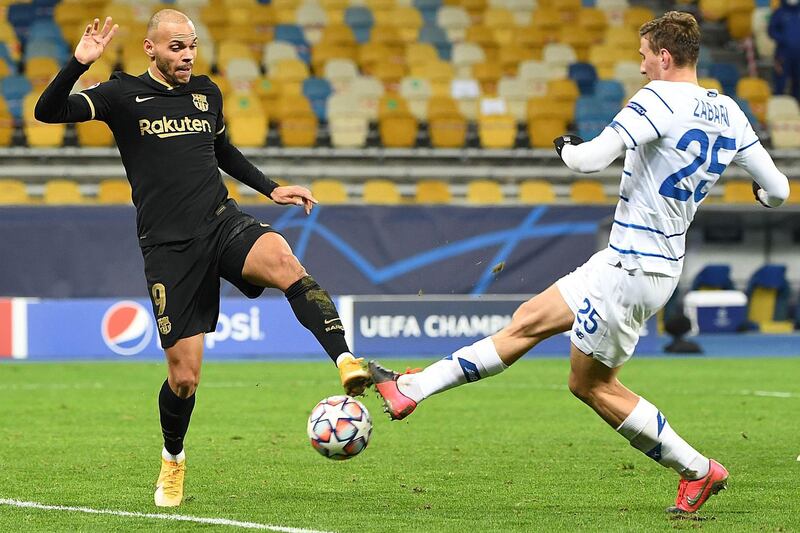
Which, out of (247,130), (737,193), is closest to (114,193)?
(247,130)

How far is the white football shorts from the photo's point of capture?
5660 millimetres

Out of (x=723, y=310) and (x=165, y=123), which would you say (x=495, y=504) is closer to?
(x=165, y=123)

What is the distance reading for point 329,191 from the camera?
1836 cm

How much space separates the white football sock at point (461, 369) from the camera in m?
5.92

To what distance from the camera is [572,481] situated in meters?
6.92

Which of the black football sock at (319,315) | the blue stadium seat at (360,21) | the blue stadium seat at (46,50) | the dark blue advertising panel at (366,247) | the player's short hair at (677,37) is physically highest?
the player's short hair at (677,37)

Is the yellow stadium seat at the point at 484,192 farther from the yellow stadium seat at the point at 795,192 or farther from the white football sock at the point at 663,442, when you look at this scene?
the white football sock at the point at 663,442

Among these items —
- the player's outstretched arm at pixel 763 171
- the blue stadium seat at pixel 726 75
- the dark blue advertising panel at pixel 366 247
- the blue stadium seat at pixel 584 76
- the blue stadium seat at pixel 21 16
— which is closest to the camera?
the player's outstretched arm at pixel 763 171

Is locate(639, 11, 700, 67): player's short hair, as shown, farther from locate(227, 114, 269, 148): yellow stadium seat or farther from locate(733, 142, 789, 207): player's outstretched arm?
locate(227, 114, 269, 148): yellow stadium seat

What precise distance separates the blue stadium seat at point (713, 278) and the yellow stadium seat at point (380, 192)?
4845mm

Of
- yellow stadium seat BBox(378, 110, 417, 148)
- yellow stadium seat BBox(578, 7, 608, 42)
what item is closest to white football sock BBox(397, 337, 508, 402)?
yellow stadium seat BBox(378, 110, 417, 148)

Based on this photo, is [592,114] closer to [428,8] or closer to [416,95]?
[416,95]

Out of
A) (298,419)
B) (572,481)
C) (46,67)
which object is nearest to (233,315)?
Result: (298,419)

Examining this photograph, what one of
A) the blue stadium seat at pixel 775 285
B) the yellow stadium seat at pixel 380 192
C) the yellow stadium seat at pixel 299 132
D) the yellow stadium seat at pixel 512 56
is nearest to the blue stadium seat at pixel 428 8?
the yellow stadium seat at pixel 512 56
